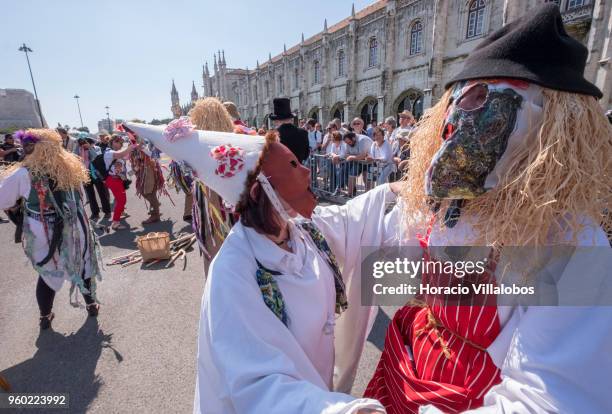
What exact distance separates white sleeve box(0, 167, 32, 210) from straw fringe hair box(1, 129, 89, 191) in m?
0.08

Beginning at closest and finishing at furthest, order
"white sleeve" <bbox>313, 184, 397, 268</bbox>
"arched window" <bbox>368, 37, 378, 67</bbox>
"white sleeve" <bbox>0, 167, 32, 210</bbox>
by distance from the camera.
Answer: "white sleeve" <bbox>313, 184, 397, 268</bbox> → "white sleeve" <bbox>0, 167, 32, 210</bbox> → "arched window" <bbox>368, 37, 378, 67</bbox>

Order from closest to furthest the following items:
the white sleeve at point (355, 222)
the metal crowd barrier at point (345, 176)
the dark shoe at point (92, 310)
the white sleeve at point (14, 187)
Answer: the white sleeve at point (355, 222) < the white sleeve at point (14, 187) < the dark shoe at point (92, 310) < the metal crowd barrier at point (345, 176)

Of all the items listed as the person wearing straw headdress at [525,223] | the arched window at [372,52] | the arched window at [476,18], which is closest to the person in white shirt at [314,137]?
the person wearing straw headdress at [525,223]

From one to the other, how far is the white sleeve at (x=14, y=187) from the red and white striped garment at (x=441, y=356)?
3.83 m

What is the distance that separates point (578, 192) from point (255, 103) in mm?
47408

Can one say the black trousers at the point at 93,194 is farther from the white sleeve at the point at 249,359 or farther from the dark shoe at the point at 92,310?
the white sleeve at the point at 249,359

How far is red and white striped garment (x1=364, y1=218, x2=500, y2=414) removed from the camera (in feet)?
3.31

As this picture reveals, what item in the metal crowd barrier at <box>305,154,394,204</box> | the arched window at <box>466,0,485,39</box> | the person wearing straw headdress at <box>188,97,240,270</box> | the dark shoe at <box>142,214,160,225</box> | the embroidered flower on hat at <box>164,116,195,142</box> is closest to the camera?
the embroidered flower on hat at <box>164,116,195,142</box>

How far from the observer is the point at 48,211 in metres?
3.31

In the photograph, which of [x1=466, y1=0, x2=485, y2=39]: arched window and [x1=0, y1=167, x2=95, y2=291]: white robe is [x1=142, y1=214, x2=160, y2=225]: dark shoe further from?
[x1=466, y1=0, x2=485, y2=39]: arched window

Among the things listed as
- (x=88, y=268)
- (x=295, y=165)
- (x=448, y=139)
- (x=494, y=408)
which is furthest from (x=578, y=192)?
(x=88, y=268)

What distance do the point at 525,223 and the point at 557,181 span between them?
0.14 meters

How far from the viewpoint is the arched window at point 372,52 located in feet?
69.8

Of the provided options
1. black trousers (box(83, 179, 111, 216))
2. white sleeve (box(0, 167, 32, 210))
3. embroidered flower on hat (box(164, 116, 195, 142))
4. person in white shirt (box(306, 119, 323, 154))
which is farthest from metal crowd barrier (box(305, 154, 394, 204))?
embroidered flower on hat (box(164, 116, 195, 142))
